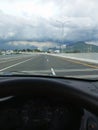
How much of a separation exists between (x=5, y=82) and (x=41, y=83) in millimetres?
257

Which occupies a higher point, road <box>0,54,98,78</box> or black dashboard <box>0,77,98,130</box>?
black dashboard <box>0,77,98,130</box>

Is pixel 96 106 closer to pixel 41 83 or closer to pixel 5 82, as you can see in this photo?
pixel 41 83

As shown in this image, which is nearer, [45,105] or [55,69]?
[45,105]

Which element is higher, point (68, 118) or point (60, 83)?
point (60, 83)

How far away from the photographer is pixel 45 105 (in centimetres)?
276

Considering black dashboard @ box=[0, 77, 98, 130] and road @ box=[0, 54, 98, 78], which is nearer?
black dashboard @ box=[0, 77, 98, 130]

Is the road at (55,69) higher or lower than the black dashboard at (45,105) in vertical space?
lower

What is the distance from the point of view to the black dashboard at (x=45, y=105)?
2578mm

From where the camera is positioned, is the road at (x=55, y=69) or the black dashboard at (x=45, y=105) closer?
the black dashboard at (x=45, y=105)

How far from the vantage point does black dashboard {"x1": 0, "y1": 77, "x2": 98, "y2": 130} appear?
2578 millimetres

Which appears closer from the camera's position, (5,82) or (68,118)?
(5,82)

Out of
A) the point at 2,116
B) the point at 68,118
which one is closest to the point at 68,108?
the point at 68,118

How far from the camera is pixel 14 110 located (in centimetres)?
273

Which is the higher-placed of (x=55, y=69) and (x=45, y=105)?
(x=45, y=105)
